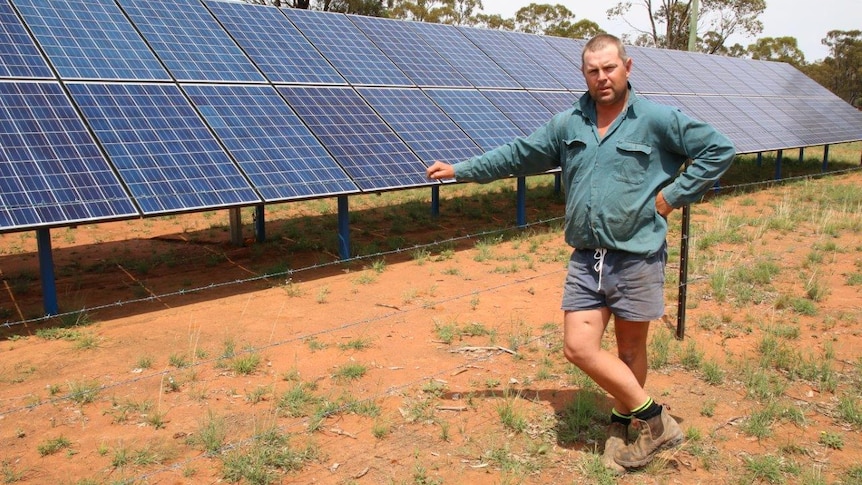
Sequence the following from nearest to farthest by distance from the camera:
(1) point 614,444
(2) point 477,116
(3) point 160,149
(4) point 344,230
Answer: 1. (1) point 614,444
2. (3) point 160,149
3. (4) point 344,230
4. (2) point 477,116

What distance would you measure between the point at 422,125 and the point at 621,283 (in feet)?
24.4

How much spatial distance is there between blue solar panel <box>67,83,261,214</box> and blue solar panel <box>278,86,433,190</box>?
1621 millimetres

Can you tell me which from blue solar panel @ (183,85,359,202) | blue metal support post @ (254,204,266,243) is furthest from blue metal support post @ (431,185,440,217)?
blue solar panel @ (183,85,359,202)

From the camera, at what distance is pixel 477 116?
484 inches

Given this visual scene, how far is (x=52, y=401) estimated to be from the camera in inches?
219

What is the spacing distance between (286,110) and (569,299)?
6.75 meters

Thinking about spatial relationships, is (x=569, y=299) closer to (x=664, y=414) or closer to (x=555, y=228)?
(x=664, y=414)

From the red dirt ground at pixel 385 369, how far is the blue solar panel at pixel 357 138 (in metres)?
1.21

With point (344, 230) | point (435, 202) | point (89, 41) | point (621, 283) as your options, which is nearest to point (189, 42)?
point (89, 41)

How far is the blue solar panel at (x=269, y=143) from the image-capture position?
884 centimetres

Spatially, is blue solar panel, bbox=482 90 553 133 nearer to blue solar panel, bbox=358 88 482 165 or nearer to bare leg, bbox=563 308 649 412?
blue solar panel, bbox=358 88 482 165

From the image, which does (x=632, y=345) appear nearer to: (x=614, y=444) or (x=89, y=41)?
(x=614, y=444)

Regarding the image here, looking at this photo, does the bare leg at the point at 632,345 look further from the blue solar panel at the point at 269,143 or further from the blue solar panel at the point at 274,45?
the blue solar panel at the point at 274,45

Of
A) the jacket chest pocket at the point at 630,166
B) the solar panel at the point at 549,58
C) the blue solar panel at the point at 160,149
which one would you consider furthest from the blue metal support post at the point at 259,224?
the jacket chest pocket at the point at 630,166
